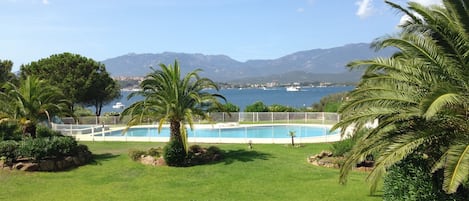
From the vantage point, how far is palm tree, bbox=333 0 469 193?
817 centimetres

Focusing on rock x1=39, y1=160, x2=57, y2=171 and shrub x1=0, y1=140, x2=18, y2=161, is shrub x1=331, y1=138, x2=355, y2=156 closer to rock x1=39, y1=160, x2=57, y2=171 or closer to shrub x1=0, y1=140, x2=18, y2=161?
rock x1=39, y1=160, x2=57, y2=171

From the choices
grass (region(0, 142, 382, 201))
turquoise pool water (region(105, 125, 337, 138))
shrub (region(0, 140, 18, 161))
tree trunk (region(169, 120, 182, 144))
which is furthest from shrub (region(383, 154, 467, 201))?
turquoise pool water (region(105, 125, 337, 138))

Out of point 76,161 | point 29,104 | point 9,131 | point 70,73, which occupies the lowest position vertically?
point 76,161

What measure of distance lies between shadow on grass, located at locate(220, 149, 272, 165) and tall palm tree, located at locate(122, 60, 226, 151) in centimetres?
210

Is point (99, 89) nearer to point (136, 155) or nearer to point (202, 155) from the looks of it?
point (136, 155)

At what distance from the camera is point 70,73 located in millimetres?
43531

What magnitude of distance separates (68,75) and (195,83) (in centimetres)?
2755

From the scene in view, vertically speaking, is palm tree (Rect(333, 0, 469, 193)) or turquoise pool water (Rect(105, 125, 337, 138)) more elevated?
palm tree (Rect(333, 0, 469, 193))

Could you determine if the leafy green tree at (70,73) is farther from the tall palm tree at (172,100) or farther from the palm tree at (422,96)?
the palm tree at (422,96)

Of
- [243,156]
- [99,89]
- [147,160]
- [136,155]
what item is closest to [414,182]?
[243,156]

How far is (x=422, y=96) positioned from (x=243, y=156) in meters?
11.6

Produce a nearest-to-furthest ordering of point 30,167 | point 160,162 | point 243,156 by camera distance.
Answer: point 30,167, point 160,162, point 243,156

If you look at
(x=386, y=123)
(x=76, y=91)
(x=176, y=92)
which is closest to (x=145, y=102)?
A: (x=176, y=92)

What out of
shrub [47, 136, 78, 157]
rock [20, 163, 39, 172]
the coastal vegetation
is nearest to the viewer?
rock [20, 163, 39, 172]
